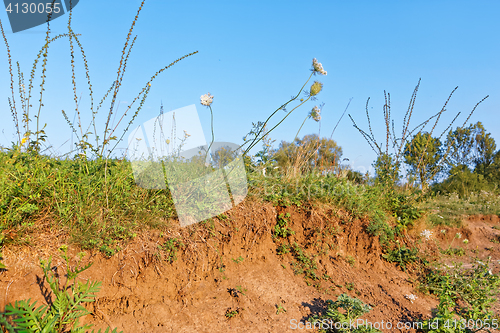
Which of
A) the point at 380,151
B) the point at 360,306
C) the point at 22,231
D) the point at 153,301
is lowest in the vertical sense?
the point at 153,301

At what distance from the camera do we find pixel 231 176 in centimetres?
417

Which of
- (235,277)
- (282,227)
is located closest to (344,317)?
(235,277)

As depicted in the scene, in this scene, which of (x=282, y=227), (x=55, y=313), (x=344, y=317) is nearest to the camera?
(x=55, y=313)

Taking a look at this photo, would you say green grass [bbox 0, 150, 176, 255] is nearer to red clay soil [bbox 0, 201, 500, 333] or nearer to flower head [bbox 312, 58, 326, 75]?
red clay soil [bbox 0, 201, 500, 333]

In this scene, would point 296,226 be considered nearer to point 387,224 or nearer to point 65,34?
point 387,224

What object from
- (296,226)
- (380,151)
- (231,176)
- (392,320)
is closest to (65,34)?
(231,176)

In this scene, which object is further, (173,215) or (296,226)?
(296,226)

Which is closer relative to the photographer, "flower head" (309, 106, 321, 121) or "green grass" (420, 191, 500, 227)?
"flower head" (309, 106, 321, 121)

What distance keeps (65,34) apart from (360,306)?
443cm

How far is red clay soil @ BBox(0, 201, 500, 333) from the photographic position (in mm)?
2805

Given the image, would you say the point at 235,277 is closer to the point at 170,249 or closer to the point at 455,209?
the point at 170,249

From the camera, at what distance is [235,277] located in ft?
11.2

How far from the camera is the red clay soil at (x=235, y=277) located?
2.80 meters

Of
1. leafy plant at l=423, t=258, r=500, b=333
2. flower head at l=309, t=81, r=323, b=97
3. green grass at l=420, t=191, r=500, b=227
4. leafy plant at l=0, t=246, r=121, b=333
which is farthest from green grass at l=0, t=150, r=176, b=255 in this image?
green grass at l=420, t=191, r=500, b=227
